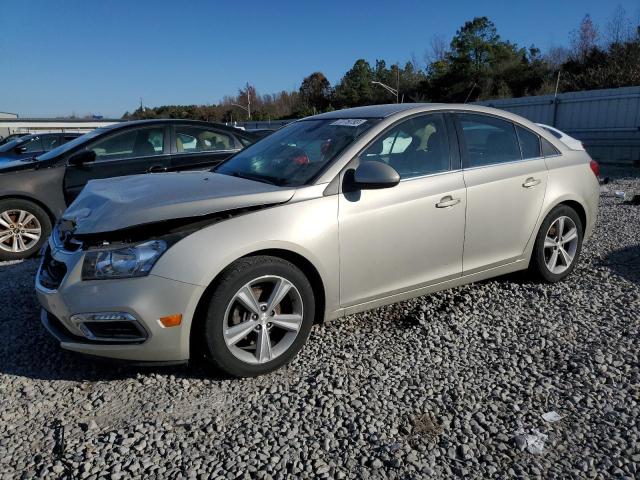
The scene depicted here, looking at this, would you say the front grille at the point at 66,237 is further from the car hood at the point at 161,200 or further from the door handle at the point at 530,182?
the door handle at the point at 530,182

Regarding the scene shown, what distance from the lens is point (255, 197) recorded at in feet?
10.2

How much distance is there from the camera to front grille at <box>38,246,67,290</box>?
9.85ft

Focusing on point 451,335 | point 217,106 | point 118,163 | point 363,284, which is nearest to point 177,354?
point 363,284

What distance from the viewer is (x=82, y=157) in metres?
6.16

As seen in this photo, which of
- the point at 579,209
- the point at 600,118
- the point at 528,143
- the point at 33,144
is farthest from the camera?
the point at 600,118

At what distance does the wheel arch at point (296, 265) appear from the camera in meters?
2.92

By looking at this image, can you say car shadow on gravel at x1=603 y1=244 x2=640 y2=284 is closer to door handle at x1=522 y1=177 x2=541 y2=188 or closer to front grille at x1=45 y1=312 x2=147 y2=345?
door handle at x1=522 y1=177 x2=541 y2=188

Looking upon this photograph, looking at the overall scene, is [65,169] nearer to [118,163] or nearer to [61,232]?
[118,163]

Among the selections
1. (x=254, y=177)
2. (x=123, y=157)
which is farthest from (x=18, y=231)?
(x=254, y=177)

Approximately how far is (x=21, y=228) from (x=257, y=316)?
14.3 ft

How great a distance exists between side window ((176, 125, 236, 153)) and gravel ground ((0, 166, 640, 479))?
11.4 feet

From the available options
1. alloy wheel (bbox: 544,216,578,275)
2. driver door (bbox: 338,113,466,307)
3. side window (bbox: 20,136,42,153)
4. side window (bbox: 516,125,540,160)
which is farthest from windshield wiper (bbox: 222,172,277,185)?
side window (bbox: 20,136,42,153)

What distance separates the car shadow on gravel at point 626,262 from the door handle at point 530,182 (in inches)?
56.2

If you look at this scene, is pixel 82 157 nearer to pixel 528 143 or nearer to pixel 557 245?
pixel 528 143
